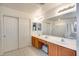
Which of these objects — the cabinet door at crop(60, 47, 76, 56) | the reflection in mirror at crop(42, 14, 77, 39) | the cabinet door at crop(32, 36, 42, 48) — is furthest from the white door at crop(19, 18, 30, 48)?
the cabinet door at crop(60, 47, 76, 56)

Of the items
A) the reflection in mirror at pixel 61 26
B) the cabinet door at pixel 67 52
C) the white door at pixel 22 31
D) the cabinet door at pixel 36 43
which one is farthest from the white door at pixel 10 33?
the cabinet door at pixel 67 52

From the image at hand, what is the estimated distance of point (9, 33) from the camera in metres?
2.96

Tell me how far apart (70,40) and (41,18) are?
1282 mm

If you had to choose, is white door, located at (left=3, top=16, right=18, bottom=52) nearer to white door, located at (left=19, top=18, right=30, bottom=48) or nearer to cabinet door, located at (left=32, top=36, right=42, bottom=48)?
white door, located at (left=19, top=18, right=30, bottom=48)

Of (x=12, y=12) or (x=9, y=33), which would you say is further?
(x=9, y=33)

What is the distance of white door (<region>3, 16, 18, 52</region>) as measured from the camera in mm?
2736

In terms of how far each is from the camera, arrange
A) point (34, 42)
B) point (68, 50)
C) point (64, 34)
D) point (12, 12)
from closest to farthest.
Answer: point (68, 50) → point (64, 34) → point (12, 12) → point (34, 42)

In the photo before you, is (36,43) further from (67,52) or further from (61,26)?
(67,52)

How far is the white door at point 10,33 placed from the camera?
2736 mm

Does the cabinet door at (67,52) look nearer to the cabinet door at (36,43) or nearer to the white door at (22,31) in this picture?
the white door at (22,31)

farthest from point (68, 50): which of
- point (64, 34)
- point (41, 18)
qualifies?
point (41, 18)

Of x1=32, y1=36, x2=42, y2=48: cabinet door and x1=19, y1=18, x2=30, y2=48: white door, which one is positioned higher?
x1=19, y1=18, x2=30, y2=48: white door

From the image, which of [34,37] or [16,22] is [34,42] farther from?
[16,22]

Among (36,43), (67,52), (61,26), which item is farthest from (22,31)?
(67,52)
